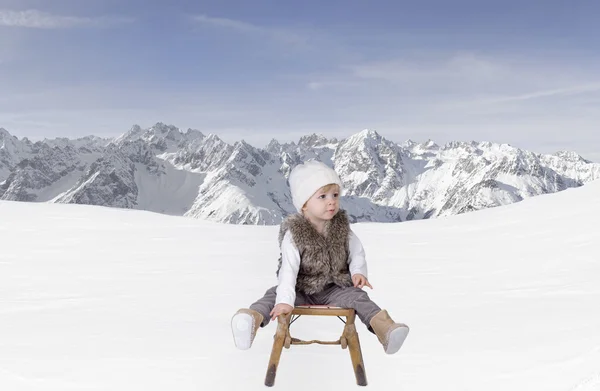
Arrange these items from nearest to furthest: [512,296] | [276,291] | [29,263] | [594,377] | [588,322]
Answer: [594,377]
[276,291]
[588,322]
[512,296]
[29,263]

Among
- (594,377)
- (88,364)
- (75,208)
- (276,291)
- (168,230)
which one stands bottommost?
(594,377)

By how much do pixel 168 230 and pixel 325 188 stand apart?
412 inches

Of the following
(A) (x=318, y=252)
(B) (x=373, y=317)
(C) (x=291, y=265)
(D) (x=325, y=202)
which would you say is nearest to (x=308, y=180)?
(D) (x=325, y=202)

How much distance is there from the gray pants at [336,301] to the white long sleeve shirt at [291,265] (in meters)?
0.19

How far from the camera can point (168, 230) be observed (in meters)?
14.5

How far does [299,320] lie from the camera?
6.53 meters

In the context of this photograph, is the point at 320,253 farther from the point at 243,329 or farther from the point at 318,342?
the point at 243,329

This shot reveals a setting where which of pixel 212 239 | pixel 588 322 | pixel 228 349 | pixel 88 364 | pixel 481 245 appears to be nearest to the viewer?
pixel 88 364

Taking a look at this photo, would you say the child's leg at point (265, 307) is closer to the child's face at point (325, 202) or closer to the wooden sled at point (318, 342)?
the wooden sled at point (318, 342)

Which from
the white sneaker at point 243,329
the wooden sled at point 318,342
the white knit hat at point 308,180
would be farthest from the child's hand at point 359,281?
the white sneaker at point 243,329

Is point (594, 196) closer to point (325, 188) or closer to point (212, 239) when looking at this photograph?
point (212, 239)

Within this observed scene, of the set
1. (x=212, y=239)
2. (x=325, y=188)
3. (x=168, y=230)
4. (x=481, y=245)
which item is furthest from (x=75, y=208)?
(x=325, y=188)

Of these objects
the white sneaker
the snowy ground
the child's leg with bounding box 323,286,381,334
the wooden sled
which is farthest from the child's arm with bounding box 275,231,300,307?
the snowy ground

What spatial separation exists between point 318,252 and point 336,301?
1.40ft
